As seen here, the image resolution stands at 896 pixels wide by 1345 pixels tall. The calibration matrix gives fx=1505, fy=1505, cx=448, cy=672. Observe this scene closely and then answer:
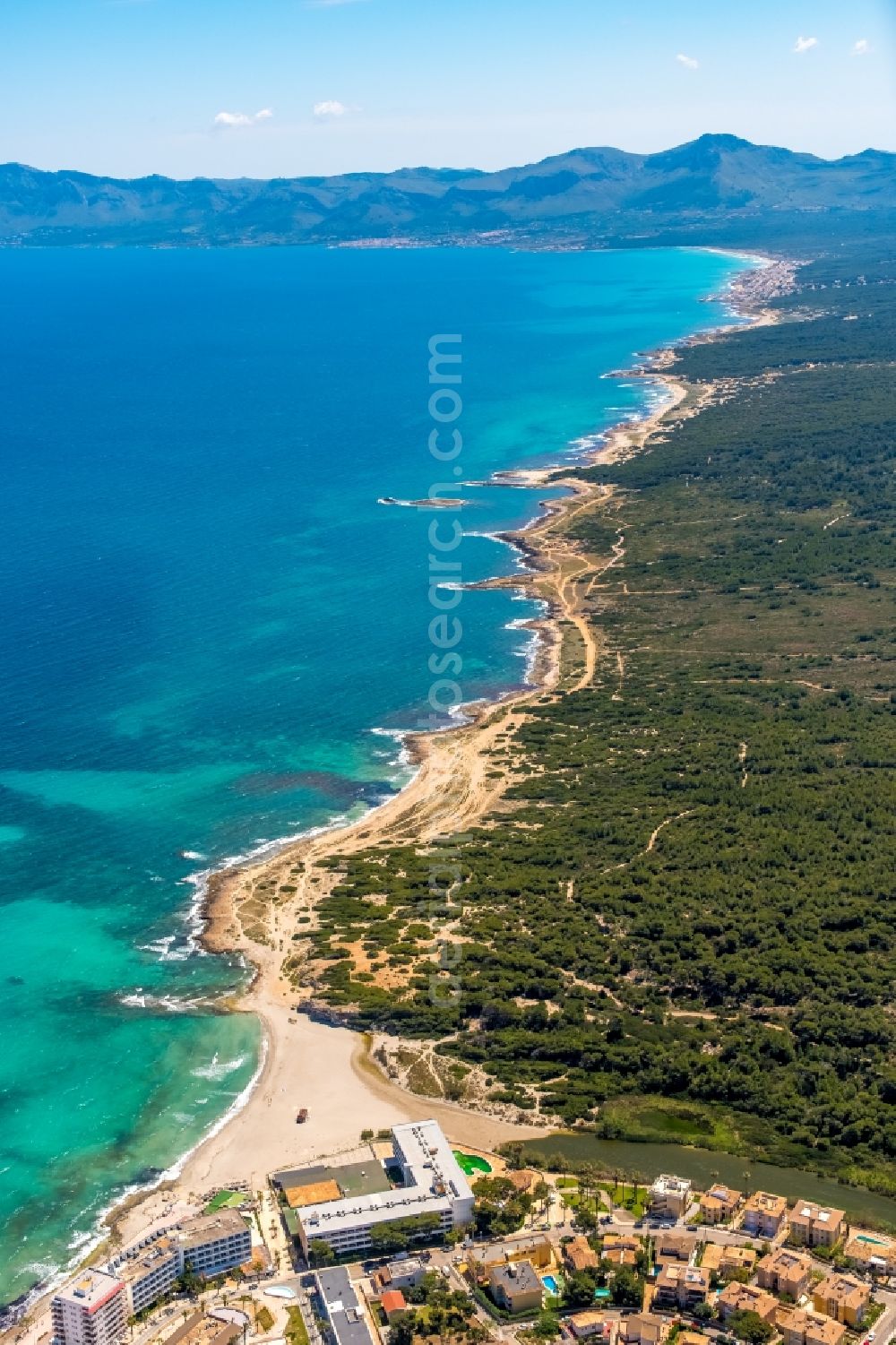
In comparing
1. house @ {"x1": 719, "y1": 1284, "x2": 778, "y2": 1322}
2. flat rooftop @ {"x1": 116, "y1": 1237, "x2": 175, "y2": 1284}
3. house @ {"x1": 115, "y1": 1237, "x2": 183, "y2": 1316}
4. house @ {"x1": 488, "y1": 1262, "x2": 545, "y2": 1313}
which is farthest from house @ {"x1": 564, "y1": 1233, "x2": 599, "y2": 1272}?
flat rooftop @ {"x1": 116, "y1": 1237, "x2": 175, "y2": 1284}

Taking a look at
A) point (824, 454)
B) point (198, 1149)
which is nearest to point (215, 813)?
point (198, 1149)

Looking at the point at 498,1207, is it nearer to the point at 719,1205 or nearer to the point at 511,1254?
the point at 511,1254

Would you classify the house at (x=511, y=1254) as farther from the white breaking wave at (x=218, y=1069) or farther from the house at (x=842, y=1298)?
the white breaking wave at (x=218, y=1069)

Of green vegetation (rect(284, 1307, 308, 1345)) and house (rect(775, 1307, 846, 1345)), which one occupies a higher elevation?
house (rect(775, 1307, 846, 1345))

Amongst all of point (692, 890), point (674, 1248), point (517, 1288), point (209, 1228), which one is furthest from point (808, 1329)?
point (692, 890)

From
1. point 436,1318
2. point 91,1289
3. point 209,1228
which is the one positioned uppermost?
point 91,1289

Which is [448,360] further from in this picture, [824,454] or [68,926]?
[68,926]

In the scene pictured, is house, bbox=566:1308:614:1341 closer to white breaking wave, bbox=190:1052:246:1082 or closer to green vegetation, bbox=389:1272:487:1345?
green vegetation, bbox=389:1272:487:1345
